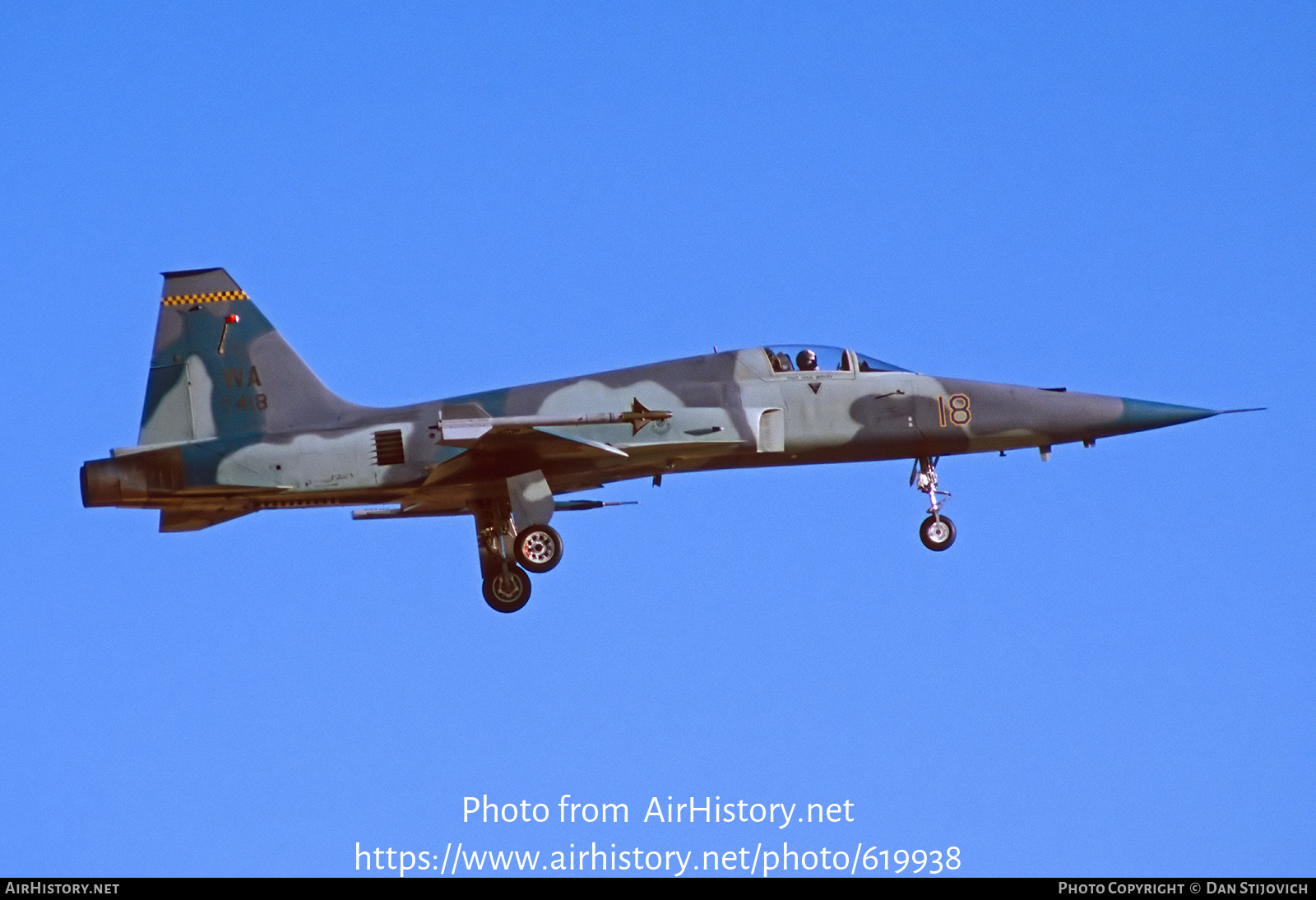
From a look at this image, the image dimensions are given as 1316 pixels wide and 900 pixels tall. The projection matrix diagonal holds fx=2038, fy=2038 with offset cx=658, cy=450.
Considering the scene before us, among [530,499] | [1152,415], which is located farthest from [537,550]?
[1152,415]

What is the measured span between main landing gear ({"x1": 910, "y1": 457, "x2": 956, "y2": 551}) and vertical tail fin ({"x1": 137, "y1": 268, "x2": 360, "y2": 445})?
7.60 m

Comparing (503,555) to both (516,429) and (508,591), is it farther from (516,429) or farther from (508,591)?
(516,429)

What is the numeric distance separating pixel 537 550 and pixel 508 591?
1.47m

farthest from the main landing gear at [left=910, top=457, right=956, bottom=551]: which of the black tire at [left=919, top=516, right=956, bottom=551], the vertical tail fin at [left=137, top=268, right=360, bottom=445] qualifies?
the vertical tail fin at [left=137, top=268, right=360, bottom=445]

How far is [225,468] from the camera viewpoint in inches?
1016

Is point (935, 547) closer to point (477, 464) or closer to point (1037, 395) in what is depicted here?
point (1037, 395)

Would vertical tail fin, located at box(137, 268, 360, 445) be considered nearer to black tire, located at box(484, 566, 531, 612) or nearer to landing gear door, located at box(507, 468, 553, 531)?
landing gear door, located at box(507, 468, 553, 531)

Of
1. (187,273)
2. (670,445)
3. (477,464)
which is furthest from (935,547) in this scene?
(187,273)

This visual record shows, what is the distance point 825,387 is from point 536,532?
434 centimetres

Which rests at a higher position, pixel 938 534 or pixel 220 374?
pixel 220 374

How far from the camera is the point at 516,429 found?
2511 centimetres

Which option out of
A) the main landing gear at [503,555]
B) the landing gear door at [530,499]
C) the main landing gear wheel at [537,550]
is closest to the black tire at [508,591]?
the main landing gear at [503,555]

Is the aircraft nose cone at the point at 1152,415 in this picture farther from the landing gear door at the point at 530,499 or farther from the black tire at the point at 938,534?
the landing gear door at the point at 530,499

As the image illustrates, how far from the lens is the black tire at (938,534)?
90.0ft
